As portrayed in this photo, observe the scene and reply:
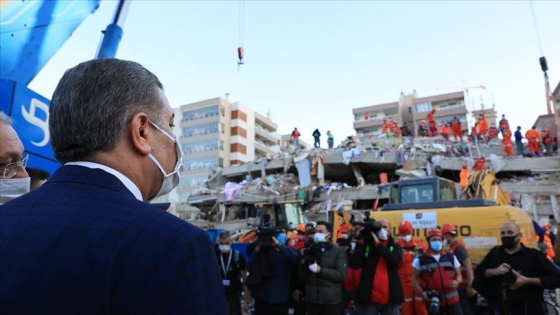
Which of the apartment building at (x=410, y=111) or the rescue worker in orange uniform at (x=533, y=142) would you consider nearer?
the rescue worker in orange uniform at (x=533, y=142)

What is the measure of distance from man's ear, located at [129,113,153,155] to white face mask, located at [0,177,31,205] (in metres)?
1.74

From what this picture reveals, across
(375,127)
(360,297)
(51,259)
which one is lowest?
(360,297)

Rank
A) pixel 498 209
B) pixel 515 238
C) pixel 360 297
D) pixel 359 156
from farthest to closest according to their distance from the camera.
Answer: pixel 359 156, pixel 498 209, pixel 360 297, pixel 515 238

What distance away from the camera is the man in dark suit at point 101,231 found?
A: 30.1 inches

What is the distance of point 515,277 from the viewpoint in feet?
13.9

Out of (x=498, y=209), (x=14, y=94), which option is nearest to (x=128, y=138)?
(x=14, y=94)

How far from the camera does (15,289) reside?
778mm

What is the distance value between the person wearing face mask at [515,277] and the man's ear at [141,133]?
4.46 meters

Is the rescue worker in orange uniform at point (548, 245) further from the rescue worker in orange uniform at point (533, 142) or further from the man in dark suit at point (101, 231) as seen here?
the rescue worker in orange uniform at point (533, 142)

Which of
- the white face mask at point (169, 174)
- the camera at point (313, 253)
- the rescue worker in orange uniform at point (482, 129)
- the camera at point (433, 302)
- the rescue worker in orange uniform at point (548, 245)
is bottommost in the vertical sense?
the camera at point (433, 302)

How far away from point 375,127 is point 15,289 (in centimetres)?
7455

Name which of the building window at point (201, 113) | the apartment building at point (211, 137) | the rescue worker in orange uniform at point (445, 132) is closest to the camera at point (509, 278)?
the rescue worker in orange uniform at point (445, 132)

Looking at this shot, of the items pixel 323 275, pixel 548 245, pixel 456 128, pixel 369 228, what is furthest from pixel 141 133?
pixel 456 128

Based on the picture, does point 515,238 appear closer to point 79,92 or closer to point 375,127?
point 79,92
